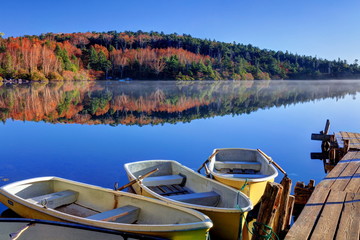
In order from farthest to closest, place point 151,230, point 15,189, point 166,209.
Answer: point 15,189
point 166,209
point 151,230

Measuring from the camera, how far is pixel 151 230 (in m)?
4.09

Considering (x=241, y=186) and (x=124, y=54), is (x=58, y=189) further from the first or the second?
(x=124, y=54)

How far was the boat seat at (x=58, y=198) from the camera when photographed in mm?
5945

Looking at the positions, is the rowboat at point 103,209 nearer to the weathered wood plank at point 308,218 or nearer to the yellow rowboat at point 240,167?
the weathered wood plank at point 308,218

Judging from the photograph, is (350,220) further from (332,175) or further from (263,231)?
(332,175)

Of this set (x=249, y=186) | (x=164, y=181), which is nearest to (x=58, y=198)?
(x=164, y=181)

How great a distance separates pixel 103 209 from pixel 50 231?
1367 mm

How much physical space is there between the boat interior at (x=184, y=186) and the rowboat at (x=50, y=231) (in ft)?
6.10

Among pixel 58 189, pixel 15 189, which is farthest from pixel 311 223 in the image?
pixel 15 189

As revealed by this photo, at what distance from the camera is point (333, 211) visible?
4875 millimetres

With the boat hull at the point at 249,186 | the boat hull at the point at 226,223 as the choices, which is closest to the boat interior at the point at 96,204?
the boat hull at the point at 226,223

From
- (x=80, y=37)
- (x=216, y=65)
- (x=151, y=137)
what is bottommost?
(x=151, y=137)

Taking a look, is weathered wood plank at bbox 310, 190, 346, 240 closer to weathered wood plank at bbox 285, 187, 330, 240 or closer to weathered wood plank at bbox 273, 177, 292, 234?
weathered wood plank at bbox 285, 187, 330, 240

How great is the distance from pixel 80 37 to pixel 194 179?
121 metres
